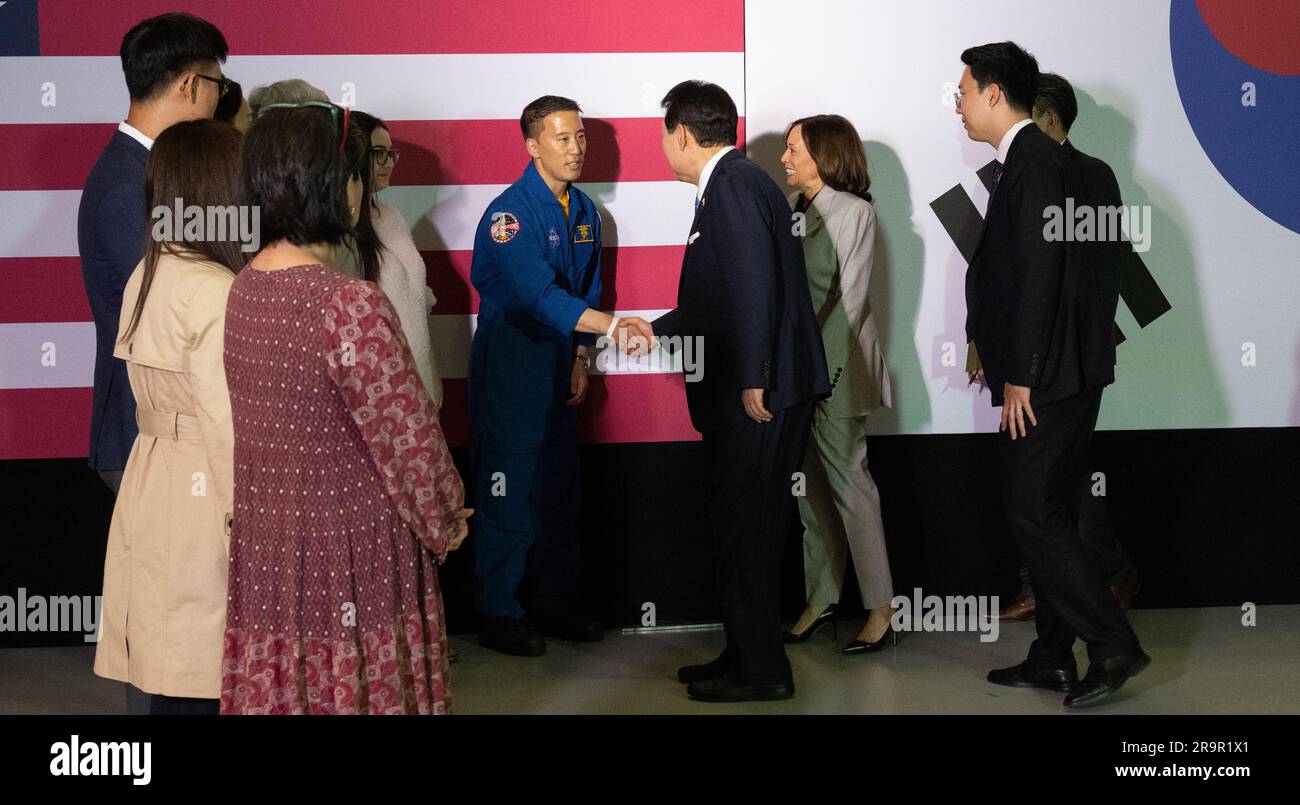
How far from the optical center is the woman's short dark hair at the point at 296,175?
207cm

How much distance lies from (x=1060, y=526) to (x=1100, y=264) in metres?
0.82

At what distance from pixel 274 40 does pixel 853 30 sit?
1.95m

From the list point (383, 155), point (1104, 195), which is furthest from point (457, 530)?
point (1104, 195)

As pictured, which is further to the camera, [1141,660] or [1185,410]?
[1185,410]

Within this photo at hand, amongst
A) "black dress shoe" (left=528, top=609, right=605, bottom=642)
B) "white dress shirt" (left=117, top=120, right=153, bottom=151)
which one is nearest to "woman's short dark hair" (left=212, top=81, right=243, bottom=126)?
"white dress shirt" (left=117, top=120, right=153, bottom=151)

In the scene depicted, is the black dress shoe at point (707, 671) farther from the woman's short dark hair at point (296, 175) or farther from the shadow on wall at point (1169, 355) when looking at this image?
the woman's short dark hair at point (296, 175)

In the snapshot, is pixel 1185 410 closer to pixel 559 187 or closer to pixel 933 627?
pixel 933 627

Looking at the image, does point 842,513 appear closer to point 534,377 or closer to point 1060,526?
point 1060,526

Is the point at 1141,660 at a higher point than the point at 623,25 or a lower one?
lower

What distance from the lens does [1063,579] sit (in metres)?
3.38

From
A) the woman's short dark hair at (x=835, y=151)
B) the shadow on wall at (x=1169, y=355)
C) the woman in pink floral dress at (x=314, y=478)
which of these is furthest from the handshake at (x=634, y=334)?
the shadow on wall at (x=1169, y=355)

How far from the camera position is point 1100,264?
368cm

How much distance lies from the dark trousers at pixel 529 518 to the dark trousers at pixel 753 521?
2.86ft
